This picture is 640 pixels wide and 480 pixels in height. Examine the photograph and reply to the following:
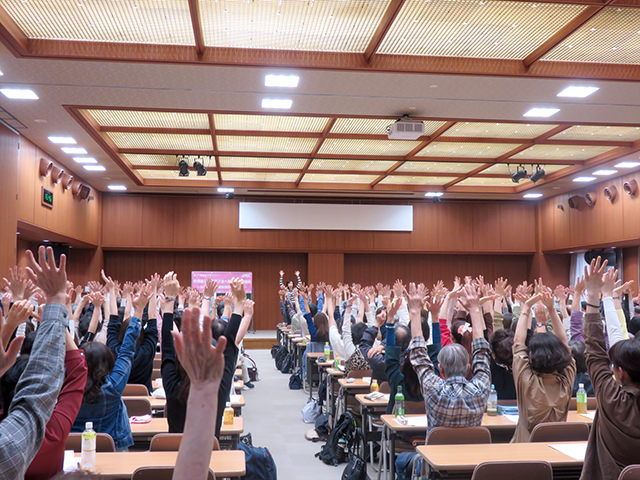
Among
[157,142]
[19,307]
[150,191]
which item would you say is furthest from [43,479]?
[150,191]

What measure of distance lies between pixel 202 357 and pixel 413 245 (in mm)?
17293

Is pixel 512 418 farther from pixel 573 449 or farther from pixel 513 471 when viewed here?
pixel 513 471

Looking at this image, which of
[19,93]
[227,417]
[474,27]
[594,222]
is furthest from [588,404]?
[594,222]

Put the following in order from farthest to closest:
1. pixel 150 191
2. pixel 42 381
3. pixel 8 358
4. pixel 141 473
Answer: pixel 150 191, pixel 141 473, pixel 42 381, pixel 8 358

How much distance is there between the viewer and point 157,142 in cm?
1176

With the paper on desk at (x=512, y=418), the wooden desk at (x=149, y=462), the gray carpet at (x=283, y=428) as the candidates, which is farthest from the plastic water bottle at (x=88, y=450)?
the paper on desk at (x=512, y=418)

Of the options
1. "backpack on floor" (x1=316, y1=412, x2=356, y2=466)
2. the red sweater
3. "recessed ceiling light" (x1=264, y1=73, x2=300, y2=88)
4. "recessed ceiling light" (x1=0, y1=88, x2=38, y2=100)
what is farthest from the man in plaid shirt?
"recessed ceiling light" (x1=0, y1=88, x2=38, y2=100)

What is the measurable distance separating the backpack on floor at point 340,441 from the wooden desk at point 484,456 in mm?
2925

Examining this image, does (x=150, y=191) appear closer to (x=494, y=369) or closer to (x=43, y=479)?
(x=494, y=369)

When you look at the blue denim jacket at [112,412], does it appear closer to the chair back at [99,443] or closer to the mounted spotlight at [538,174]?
the chair back at [99,443]

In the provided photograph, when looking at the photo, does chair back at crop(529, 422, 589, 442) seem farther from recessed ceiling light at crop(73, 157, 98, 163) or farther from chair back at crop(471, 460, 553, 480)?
recessed ceiling light at crop(73, 157, 98, 163)

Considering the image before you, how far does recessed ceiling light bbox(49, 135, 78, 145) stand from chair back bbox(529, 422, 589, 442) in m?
10.2

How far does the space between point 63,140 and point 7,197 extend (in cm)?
178

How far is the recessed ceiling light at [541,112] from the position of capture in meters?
9.16
